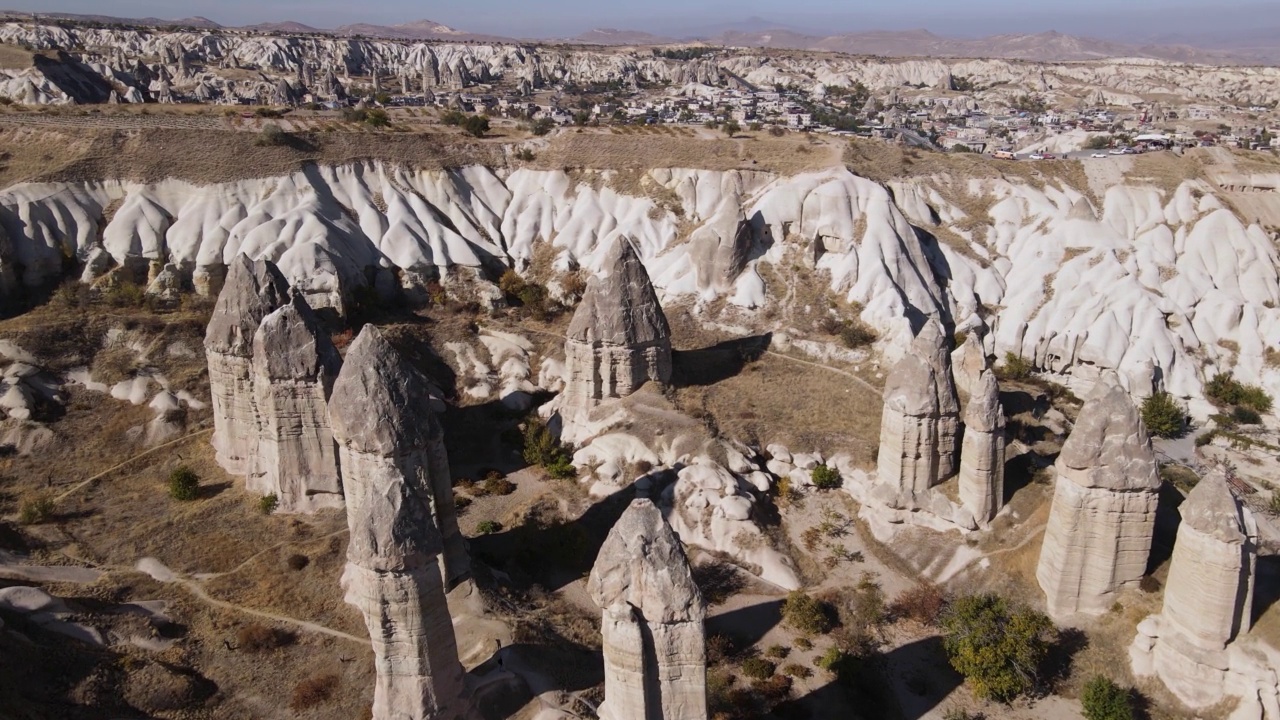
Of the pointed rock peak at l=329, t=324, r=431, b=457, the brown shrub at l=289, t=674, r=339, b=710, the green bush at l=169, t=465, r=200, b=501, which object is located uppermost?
the pointed rock peak at l=329, t=324, r=431, b=457

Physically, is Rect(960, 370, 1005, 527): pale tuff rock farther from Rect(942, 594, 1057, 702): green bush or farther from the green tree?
the green tree

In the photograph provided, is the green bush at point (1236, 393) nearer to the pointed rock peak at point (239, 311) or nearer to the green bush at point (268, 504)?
the green bush at point (268, 504)

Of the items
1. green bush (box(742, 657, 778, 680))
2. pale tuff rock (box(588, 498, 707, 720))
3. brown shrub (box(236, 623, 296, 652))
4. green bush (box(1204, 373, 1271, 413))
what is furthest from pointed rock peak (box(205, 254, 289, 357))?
green bush (box(1204, 373, 1271, 413))

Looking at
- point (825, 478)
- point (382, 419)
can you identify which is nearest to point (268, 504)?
point (382, 419)


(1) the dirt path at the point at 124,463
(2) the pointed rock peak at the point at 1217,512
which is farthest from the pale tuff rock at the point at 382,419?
(2) the pointed rock peak at the point at 1217,512

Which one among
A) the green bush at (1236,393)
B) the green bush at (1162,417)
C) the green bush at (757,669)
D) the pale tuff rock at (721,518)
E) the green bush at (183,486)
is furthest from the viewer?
the green bush at (1236,393)

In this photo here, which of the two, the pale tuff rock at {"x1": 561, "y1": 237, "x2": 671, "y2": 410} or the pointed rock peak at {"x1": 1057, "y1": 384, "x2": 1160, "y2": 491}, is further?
the pale tuff rock at {"x1": 561, "y1": 237, "x2": 671, "y2": 410}

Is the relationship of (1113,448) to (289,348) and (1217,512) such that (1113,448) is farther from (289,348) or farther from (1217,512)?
(289,348)
